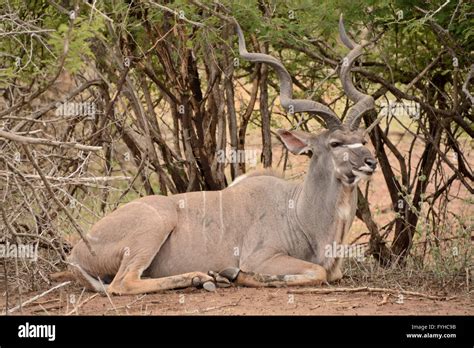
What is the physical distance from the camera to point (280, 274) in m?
5.41

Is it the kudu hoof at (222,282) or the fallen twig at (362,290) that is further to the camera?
the kudu hoof at (222,282)

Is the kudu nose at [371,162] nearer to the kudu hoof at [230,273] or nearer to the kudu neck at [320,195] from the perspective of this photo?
the kudu neck at [320,195]

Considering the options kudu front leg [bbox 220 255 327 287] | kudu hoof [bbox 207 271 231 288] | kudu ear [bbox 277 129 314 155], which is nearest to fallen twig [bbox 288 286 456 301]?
kudu front leg [bbox 220 255 327 287]

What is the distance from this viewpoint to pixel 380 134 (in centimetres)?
724

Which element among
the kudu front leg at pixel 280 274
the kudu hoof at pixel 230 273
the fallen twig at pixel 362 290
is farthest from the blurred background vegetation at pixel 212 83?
the kudu hoof at pixel 230 273

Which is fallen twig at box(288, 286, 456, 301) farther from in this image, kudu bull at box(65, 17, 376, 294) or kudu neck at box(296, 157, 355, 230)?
kudu neck at box(296, 157, 355, 230)

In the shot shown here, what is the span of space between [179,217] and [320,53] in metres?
1.88

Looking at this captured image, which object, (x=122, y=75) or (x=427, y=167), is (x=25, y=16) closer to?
(x=122, y=75)

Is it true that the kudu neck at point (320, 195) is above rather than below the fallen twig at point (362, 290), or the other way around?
above

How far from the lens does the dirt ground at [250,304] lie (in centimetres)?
464

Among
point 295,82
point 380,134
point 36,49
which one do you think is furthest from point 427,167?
point 36,49

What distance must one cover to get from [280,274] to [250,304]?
627 mm

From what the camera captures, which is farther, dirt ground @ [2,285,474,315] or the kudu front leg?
the kudu front leg

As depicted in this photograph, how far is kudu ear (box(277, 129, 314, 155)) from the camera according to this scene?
5.66 m
